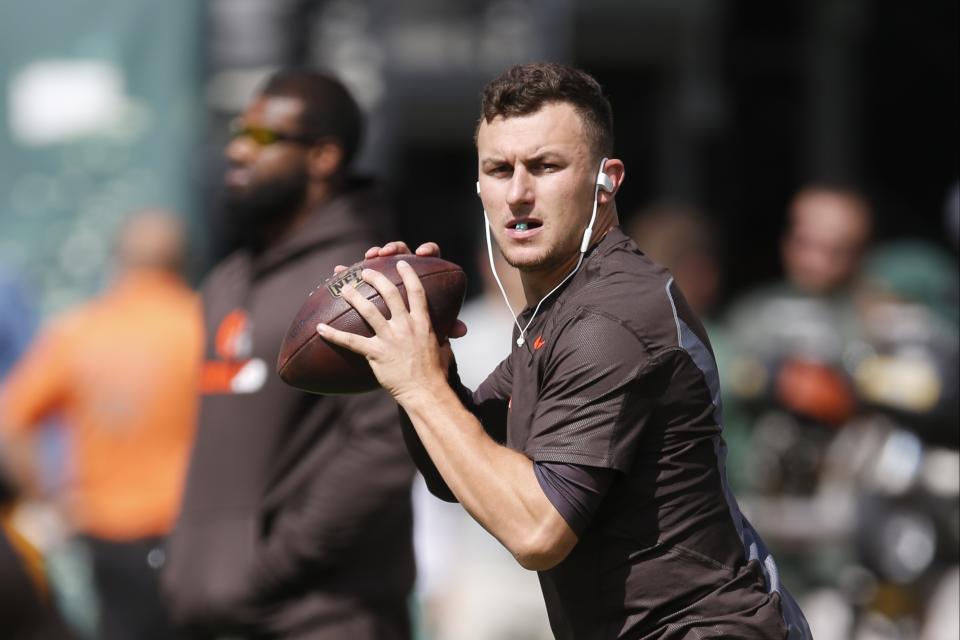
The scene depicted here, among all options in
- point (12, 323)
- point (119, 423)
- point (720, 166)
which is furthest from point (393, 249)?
point (720, 166)

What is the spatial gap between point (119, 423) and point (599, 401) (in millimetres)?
4403

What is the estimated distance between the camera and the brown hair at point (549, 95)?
133 inches

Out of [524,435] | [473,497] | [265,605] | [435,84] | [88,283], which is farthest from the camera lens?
[435,84]

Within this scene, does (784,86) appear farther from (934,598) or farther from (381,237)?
(381,237)

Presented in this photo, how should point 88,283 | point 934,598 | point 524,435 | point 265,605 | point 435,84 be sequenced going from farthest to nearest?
point 435,84 < point 88,283 < point 934,598 < point 265,605 < point 524,435

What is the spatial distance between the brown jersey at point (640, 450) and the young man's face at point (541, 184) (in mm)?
101

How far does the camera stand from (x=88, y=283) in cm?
924

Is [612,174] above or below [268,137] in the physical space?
above

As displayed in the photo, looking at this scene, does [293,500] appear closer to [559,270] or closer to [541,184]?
[559,270]

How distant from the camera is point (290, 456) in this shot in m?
4.95

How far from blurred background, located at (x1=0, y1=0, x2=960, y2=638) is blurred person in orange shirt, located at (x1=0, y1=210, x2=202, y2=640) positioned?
43cm

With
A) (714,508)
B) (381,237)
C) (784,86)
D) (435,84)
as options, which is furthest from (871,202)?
(714,508)

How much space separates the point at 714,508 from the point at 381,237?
6.84 ft

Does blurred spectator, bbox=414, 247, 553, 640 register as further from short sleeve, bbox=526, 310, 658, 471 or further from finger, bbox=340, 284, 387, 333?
short sleeve, bbox=526, 310, 658, 471
